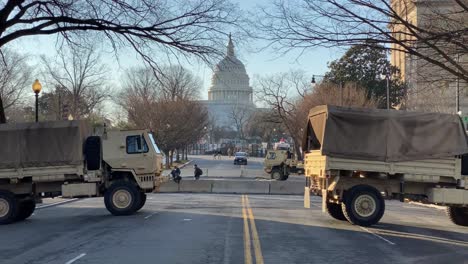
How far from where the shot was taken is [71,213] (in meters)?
20.5

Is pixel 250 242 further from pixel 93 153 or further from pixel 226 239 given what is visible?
pixel 93 153

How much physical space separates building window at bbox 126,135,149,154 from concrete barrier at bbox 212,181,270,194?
14.3 m

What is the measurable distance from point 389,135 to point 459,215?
11.2 feet

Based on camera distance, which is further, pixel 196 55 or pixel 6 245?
pixel 196 55

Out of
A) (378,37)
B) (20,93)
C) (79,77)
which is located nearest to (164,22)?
(378,37)

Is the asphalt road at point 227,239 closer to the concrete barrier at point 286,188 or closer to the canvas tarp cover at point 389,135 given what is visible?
the canvas tarp cover at point 389,135

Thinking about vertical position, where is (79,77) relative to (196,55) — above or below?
above

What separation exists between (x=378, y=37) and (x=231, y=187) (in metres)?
21.4

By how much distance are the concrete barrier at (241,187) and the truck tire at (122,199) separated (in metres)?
14.9

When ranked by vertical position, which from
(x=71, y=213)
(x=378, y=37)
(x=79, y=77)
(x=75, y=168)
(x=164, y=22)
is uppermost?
(x=79, y=77)

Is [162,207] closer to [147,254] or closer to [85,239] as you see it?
[85,239]

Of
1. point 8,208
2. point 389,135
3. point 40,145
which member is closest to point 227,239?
point 389,135

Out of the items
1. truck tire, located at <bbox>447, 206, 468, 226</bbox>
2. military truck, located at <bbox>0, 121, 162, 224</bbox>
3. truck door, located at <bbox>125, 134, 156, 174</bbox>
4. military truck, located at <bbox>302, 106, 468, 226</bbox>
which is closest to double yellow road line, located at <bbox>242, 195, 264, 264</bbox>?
military truck, located at <bbox>302, 106, 468, 226</bbox>

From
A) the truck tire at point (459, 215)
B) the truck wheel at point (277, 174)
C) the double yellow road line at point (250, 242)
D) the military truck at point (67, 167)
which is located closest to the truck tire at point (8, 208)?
the military truck at point (67, 167)
